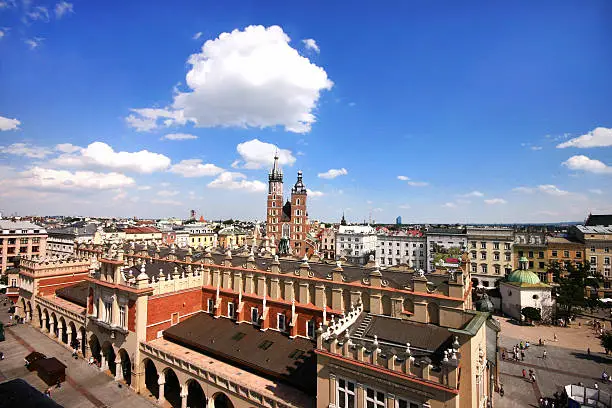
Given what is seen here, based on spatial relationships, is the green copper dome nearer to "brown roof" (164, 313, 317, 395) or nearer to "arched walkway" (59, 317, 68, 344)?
"brown roof" (164, 313, 317, 395)

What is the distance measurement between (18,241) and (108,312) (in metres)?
84.2

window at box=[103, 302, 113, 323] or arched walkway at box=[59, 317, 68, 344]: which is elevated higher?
window at box=[103, 302, 113, 323]

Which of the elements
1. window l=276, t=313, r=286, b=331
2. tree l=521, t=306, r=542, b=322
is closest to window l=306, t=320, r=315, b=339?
window l=276, t=313, r=286, b=331

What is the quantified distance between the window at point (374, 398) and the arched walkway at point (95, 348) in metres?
37.2

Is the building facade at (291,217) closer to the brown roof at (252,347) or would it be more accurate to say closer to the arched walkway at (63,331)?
the arched walkway at (63,331)

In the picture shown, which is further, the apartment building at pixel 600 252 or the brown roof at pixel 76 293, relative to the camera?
the apartment building at pixel 600 252

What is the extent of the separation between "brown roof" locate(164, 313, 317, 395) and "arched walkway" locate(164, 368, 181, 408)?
4.19 metres

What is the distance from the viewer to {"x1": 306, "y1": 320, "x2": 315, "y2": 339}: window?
29.6 metres

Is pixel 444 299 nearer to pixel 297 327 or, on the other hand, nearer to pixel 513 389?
pixel 297 327

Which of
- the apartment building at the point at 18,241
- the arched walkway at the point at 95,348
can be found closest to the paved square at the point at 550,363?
the arched walkway at the point at 95,348

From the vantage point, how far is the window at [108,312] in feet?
118

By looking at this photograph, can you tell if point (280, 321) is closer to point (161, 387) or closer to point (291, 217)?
point (161, 387)

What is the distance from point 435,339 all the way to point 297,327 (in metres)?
13.4

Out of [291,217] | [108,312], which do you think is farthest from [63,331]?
[291,217]
